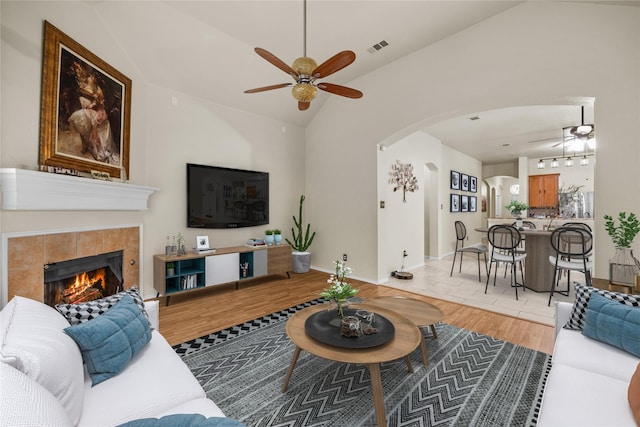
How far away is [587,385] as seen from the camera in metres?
1.33

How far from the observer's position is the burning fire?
2574 millimetres

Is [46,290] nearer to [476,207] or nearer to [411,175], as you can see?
[411,175]

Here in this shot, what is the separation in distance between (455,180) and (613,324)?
636 cm

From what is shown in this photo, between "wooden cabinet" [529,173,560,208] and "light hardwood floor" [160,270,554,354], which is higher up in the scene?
"wooden cabinet" [529,173,560,208]

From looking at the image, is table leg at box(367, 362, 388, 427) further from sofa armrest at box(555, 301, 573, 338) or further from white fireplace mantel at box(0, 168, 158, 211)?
white fireplace mantel at box(0, 168, 158, 211)

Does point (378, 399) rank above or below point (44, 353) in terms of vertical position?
below

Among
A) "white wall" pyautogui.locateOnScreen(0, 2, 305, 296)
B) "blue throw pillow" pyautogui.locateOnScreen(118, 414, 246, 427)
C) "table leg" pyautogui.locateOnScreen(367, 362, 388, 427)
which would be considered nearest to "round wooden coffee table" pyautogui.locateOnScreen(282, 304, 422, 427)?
"table leg" pyautogui.locateOnScreen(367, 362, 388, 427)

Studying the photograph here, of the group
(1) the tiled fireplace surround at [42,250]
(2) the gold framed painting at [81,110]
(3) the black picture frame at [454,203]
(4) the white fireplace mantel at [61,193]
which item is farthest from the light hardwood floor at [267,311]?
(3) the black picture frame at [454,203]

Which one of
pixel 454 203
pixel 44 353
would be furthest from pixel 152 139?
pixel 454 203

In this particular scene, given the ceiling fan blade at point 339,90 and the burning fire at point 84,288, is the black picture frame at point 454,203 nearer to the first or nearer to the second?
the ceiling fan blade at point 339,90

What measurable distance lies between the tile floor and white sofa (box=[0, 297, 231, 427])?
348 cm

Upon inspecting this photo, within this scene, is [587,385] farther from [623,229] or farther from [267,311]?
[267,311]

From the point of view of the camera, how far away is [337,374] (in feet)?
6.73

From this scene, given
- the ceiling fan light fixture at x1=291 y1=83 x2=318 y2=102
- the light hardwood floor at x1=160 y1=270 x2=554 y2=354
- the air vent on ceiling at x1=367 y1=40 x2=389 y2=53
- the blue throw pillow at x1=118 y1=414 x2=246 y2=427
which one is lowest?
the light hardwood floor at x1=160 y1=270 x2=554 y2=354
